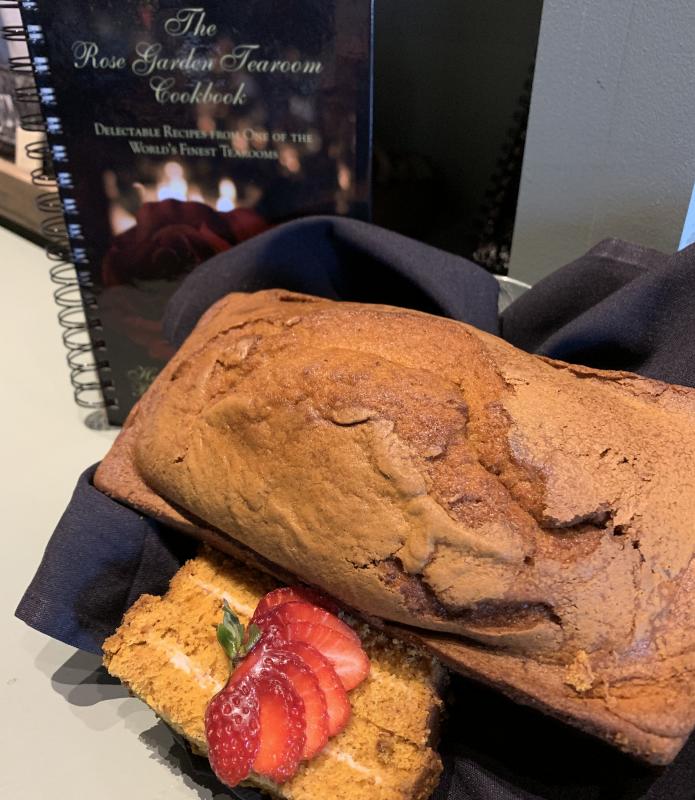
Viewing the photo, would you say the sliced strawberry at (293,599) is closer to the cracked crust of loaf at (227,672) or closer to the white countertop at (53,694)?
the cracked crust of loaf at (227,672)

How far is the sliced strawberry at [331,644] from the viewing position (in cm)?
87

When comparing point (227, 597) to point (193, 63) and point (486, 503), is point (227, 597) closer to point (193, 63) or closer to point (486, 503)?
point (486, 503)

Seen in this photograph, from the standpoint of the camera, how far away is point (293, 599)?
3.00 ft

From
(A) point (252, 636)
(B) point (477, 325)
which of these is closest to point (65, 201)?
(B) point (477, 325)

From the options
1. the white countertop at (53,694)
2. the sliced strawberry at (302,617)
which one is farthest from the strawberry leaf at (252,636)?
the white countertop at (53,694)

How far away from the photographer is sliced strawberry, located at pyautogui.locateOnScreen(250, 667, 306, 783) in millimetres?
803

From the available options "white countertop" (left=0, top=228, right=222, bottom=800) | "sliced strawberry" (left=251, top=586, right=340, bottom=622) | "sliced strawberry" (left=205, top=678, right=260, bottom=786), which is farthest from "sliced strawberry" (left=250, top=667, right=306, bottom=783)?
"white countertop" (left=0, top=228, right=222, bottom=800)

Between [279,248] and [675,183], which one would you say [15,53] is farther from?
[675,183]

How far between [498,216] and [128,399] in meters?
0.95

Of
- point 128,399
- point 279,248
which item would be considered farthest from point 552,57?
point 128,399

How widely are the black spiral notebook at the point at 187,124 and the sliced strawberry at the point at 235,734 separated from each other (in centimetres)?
90

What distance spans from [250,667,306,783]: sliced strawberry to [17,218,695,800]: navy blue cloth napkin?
0.42 ft

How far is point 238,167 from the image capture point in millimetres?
1340

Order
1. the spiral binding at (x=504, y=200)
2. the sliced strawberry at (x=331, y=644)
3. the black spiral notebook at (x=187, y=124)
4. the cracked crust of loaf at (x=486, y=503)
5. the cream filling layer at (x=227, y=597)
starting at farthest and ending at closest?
the spiral binding at (x=504, y=200), the black spiral notebook at (x=187, y=124), the cream filling layer at (x=227, y=597), the sliced strawberry at (x=331, y=644), the cracked crust of loaf at (x=486, y=503)
